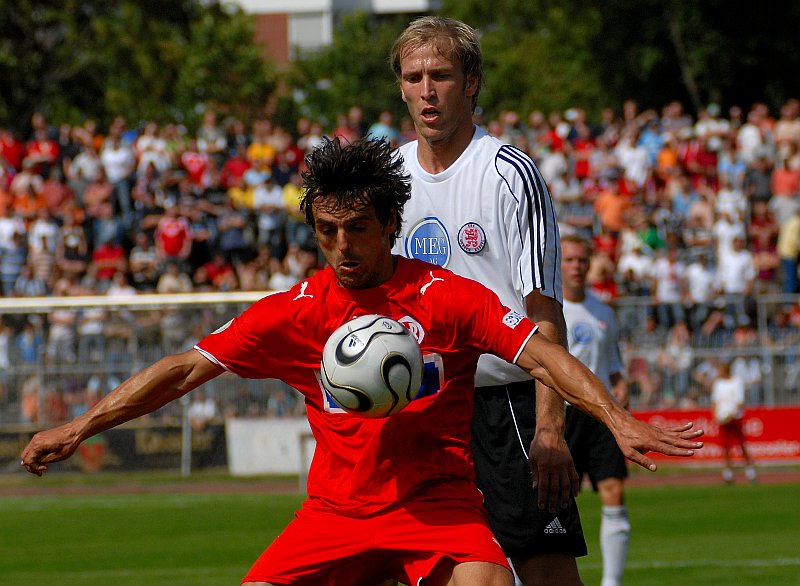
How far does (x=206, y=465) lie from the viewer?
2012 centimetres

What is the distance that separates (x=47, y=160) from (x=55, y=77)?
2156cm

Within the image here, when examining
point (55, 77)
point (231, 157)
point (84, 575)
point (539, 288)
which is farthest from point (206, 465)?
point (55, 77)

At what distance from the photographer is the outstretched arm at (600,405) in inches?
183

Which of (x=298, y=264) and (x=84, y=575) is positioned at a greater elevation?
(x=298, y=264)

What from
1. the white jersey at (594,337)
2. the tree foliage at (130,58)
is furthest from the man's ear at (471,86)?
the tree foliage at (130,58)

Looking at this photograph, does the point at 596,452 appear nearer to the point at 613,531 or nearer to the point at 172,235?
the point at 613,531

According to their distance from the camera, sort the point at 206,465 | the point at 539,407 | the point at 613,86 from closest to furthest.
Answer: the point at 539,407 < the point at 206,465 < the point at 613,86

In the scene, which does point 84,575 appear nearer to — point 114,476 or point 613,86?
point 114,476

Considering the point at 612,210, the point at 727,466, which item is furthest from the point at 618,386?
the point at 612,210

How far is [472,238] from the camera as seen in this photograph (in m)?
5.96

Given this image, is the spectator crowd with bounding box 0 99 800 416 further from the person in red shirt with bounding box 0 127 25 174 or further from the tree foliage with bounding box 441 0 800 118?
the tree foliage with bounding box 441 0 800 118

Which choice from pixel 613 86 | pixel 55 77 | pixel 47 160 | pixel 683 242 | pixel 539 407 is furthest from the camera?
pixel 613 86

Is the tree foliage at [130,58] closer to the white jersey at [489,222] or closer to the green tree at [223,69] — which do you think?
Answer: the green tree at [223,69]

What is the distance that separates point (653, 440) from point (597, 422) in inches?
190
